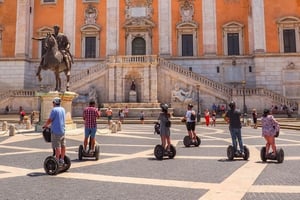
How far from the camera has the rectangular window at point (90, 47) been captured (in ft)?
125

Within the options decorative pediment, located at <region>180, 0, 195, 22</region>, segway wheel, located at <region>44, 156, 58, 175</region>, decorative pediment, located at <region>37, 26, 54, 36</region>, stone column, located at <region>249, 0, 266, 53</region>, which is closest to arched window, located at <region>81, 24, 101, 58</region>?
decorative pediment, located at <region>37, 26, 54, 36</region>

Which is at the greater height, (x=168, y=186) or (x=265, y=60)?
(x=265, y=60)

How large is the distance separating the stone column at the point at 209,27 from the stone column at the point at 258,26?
15.0 ft

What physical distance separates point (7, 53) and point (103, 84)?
1485cm

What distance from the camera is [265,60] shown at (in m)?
34.8

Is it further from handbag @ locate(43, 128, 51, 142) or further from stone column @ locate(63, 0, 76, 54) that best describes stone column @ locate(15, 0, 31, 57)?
handbag @ locate(43, 128, 51, 142)

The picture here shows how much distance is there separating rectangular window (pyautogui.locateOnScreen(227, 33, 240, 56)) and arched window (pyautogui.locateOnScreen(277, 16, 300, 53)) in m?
4.89

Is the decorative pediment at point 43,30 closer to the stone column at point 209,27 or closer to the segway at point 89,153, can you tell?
the stone column at point 209,27

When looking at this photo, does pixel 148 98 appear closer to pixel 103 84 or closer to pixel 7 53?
pixel 103 84

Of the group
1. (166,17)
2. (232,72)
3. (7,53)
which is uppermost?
(166,17)

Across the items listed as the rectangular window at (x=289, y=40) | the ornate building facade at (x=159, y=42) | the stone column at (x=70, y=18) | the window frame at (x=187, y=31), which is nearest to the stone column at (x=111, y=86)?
the ornate building facade at (x=159, y=42)

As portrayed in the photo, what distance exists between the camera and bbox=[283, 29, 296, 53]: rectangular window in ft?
115

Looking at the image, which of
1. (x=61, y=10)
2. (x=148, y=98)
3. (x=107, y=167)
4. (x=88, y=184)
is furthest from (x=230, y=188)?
(x=61, y=10)

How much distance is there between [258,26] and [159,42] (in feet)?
39.4
